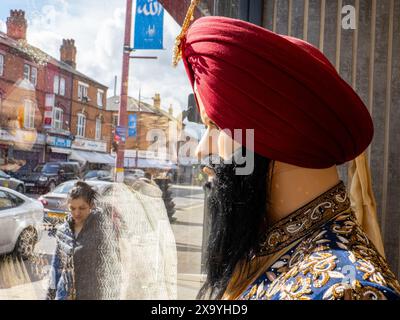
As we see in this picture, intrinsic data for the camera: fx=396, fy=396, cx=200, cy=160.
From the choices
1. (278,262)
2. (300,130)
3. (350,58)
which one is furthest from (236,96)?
(350,58)

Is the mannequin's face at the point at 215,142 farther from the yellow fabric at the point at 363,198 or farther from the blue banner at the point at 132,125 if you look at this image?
the yellow fabric at the point at 363,198

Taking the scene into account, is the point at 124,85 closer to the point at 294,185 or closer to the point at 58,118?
the point at 58,118

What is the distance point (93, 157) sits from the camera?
1221mm

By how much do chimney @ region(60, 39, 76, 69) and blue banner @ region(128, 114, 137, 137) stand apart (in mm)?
254

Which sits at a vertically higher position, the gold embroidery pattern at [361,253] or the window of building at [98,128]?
the window of building at [98,128]

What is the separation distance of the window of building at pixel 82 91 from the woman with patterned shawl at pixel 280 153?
1.98 feet

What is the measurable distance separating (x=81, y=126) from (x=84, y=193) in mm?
208

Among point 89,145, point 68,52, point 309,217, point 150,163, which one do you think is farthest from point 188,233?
point 309,217

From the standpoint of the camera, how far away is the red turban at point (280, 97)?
23.1 inches

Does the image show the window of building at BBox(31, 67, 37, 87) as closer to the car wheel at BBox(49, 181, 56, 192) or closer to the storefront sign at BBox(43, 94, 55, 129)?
the storefront sign at BBox(43, 94, 55, 129)

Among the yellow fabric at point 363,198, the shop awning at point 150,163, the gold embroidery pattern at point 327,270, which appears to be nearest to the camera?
the gold embroidery pattern at point 327,270

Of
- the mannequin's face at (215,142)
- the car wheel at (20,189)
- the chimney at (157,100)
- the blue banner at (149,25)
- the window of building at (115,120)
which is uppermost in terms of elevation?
the blue banner at (149,25)

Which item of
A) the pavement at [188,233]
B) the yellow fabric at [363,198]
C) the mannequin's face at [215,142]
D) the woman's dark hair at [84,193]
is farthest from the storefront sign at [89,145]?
the yellow fabric at [363,198]

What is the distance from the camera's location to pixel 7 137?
1048 millimetres
